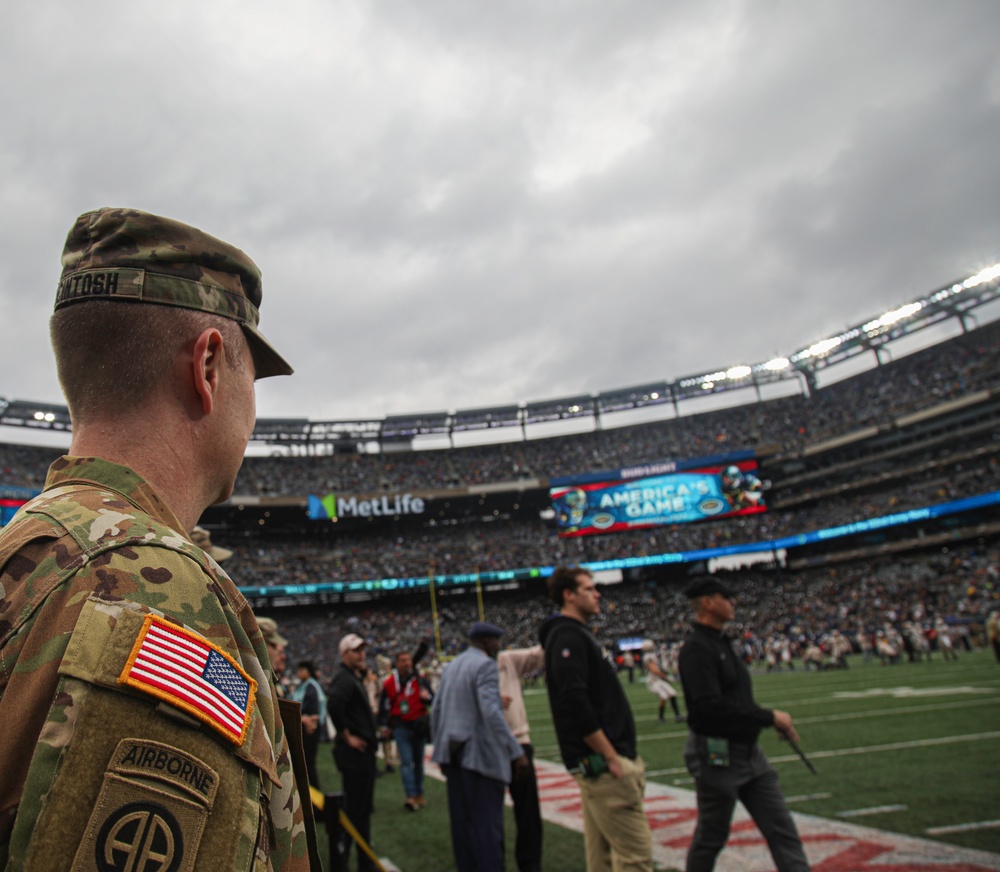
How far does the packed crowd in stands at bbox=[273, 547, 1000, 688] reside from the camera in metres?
36.2

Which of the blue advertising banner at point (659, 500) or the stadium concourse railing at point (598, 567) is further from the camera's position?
the blue advertising banner at point (659, 500)

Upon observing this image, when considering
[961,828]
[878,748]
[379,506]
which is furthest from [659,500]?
[961,828]

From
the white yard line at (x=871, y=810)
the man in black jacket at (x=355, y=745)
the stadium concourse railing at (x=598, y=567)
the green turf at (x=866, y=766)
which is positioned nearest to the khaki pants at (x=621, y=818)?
the green turf at (x=866, y=766)

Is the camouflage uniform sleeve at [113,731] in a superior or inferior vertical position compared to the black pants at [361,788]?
superior

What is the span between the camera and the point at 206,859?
0.84m

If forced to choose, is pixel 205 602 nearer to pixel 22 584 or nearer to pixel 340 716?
pixel 22 584

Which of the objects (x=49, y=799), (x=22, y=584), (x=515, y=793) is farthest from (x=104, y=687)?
(x=515, y=793)

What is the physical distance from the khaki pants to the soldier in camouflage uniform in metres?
3.55

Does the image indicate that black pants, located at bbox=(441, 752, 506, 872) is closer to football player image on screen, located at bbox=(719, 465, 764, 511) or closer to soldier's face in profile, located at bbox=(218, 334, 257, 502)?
soldier's face in profile, located at bbox=(218, 334, 257, 502)

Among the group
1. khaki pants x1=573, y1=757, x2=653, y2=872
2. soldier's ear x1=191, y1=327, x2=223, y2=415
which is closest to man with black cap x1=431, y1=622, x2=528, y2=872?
khaki pants x1=573, y1=757, x2=653, y2=872

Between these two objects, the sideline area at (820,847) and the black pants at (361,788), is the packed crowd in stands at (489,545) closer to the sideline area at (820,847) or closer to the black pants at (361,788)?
the black pants at (361,788)

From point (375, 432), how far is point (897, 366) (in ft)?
133

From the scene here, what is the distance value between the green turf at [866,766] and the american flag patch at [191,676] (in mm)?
5819

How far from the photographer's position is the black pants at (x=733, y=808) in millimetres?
4332
